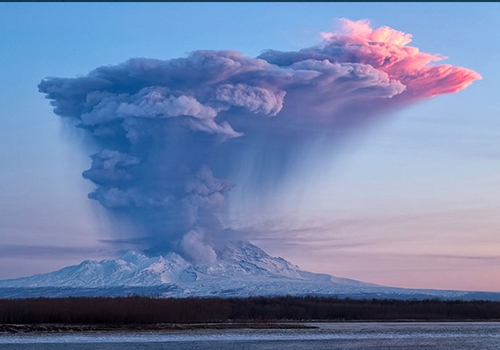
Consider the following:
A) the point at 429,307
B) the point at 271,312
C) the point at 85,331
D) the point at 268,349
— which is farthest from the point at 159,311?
the point at 429,307

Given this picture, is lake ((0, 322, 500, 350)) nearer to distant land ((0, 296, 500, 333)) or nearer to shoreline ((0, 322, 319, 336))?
shoreline ((0, 322, 319, 336))

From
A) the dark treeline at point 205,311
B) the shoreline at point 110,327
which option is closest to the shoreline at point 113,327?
the shoreline at point 110,327

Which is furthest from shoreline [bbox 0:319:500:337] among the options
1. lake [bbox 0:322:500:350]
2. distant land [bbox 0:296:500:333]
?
lake [bbox 0:322:500:350]

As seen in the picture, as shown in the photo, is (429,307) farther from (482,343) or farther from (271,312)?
(482,343)

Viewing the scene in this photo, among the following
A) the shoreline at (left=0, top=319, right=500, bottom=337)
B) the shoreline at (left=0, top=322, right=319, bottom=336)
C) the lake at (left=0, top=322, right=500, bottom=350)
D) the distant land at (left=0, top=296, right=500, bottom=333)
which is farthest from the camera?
the distant land at (left=0, top=296, right=500, bottom=333)

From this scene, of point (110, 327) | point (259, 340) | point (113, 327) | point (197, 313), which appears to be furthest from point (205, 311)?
point (259, 340)

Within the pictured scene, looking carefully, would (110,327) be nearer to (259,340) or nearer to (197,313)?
(259,340)
